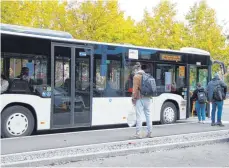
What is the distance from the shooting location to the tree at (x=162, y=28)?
32.6 m

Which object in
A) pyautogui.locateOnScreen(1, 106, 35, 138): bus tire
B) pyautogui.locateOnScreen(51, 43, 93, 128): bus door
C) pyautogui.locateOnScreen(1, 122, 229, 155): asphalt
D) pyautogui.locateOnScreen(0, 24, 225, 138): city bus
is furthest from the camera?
pyautogui.locateOnScreen(51, 43, 93, 128): bus door

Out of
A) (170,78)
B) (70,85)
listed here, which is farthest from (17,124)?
(170,78)

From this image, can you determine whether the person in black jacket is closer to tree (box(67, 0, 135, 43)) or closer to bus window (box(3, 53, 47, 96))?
bus window (box(3, 53, 47, 96))

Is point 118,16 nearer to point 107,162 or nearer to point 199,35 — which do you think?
point 199,35

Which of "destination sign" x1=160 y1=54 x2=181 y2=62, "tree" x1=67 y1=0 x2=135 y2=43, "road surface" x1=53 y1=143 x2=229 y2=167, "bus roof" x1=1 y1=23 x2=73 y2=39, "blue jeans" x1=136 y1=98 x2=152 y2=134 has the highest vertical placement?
"tree" x1=67 y1=0 x2=135 y2=43

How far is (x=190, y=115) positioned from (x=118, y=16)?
1411cm

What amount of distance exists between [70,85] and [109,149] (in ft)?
11.0

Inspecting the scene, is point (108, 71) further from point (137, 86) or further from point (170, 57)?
point (170, 57)

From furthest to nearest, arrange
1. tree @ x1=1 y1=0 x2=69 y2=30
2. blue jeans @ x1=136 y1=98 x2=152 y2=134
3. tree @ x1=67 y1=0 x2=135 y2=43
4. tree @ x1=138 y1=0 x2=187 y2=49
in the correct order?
tree @ x1=138 y1=0 x2=187 y2=49 → tree @ x1=67 y1=0 x2=135 y2=43 → tree @ x1=1 y1=0 x2=69 y2=30 → blue jeans @ x1=136 y1=98 x2=152 y2=134

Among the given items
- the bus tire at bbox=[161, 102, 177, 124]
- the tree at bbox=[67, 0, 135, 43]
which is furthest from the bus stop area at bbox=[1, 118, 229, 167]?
the tree at bbox=[67, 0, 135, 43]

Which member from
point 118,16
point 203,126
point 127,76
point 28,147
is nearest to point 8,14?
point 118,16

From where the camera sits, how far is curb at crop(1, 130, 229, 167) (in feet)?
23.2

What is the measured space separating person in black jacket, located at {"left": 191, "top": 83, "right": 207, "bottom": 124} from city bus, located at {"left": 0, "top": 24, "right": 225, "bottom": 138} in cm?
84

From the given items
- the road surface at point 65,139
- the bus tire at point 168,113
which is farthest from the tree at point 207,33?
the road surface at point 65,139
